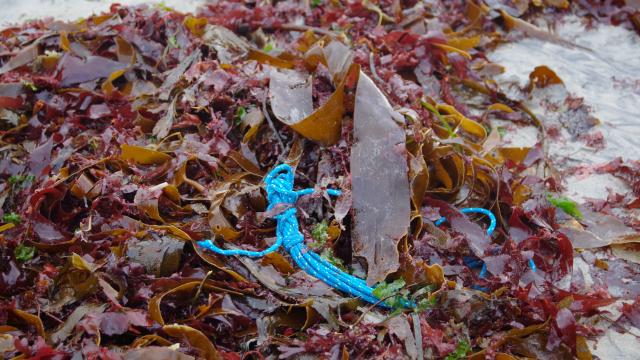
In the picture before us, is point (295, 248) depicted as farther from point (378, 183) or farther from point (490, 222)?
point (490, 222)

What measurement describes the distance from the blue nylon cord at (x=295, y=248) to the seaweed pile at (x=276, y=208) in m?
0.04

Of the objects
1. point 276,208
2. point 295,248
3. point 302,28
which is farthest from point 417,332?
point 302,28

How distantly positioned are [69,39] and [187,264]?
1813mm

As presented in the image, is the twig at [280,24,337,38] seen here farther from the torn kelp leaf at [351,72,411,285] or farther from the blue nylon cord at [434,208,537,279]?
the blue nylon cord at [434,208,537,279]

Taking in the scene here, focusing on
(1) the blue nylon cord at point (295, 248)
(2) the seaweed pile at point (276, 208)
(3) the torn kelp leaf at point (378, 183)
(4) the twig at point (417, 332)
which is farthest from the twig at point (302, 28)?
(4) the twig at point (417, 332)

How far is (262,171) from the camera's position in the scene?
86.5 inches

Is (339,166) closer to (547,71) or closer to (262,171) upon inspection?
(262,171)

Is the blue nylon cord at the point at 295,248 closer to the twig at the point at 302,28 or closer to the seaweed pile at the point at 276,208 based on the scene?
the seaweed pile at the point at 276,208

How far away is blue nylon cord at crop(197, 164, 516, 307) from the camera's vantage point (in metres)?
1.80

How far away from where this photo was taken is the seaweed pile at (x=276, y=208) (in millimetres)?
1700

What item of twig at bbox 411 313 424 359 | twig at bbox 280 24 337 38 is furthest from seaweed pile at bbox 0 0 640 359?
twig at bbox 280 24 337 38

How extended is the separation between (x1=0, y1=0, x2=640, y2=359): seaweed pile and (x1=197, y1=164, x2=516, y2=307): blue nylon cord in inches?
1.5

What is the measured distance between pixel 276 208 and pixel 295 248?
0.54 feet

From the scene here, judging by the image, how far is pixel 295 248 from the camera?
1.88 m
